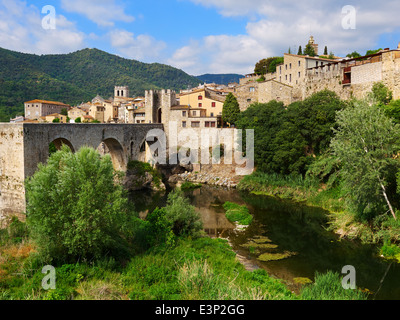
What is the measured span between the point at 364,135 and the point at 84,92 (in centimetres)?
8810

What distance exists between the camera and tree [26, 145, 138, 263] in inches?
479

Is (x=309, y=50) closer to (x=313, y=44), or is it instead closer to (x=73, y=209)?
(x=313, y=44)

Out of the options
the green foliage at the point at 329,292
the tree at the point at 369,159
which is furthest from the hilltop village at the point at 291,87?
the green foliage at the point at 329,292

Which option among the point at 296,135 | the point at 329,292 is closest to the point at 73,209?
the point at 329,292

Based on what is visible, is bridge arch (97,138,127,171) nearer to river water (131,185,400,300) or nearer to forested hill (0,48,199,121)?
river water (131,185,400,300)

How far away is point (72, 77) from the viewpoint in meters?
107

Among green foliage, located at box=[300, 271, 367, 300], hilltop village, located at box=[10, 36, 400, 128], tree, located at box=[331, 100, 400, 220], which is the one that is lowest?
green foliage, located at box=[300, 271, 367, 300]

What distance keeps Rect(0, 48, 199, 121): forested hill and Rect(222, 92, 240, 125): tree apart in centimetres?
3416

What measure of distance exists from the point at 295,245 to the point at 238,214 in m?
5.81

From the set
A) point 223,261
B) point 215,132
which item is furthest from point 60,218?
point 215,132

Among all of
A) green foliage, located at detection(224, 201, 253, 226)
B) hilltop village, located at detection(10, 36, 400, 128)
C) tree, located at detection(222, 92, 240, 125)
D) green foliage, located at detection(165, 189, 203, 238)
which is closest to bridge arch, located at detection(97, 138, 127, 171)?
hilltop village, located at detection(10, 36, 400, 128)

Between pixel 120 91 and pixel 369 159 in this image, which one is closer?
pixel 369 159

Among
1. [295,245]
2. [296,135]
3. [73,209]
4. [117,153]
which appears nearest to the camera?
[73,209]
